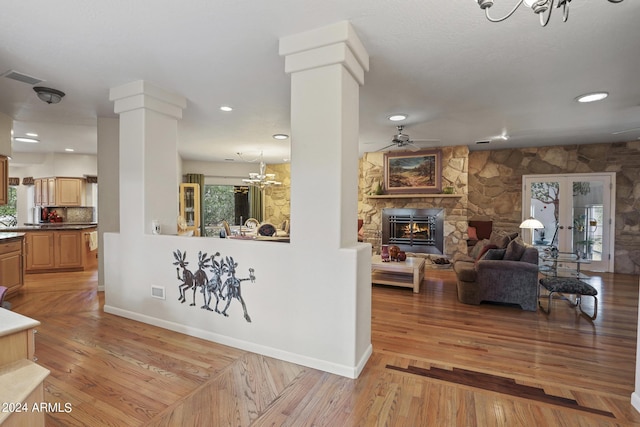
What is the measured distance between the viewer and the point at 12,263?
4.18 metres

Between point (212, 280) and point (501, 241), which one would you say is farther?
point (501, 241)

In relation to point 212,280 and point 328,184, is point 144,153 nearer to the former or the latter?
point 212,280

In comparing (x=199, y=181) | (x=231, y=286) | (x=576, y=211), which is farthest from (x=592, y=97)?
(x=199, y=181)

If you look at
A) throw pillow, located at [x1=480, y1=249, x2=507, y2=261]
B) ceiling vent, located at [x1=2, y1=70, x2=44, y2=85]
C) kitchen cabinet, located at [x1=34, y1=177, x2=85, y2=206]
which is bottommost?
throw pillow, located at [x1=480, y1=249, x2=507, y2=261]

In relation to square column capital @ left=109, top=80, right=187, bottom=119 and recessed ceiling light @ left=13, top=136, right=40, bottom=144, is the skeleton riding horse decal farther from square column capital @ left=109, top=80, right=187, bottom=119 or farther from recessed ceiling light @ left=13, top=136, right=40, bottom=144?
recessed ceiling light @ left=13, top=136, right=40, bottom=144

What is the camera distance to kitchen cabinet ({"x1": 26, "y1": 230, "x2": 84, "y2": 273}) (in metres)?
5.63

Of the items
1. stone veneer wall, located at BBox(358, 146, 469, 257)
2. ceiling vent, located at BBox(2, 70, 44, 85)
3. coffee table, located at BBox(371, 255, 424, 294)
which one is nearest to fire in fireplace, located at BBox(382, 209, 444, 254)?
stone veneer wall, located at BBox(358, 146, 469, 257)

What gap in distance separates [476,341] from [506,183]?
16.4 ft

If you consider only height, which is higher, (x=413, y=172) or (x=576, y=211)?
(x=413, y=172)

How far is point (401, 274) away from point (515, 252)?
176cm

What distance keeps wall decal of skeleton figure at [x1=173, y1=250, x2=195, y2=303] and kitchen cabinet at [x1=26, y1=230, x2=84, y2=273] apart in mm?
4438

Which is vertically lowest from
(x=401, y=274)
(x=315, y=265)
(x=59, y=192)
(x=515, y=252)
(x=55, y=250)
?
(x=401, y=274)

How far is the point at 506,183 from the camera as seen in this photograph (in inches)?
261

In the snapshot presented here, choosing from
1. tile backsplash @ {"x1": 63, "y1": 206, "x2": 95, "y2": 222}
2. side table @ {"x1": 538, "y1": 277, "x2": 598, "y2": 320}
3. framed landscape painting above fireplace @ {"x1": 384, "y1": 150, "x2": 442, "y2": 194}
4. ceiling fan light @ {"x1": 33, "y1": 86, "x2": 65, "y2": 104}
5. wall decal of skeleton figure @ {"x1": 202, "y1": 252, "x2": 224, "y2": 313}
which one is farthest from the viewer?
tile backsplash @ {"x1": 63, "y1": 206, "x2": 95, "y2": 222}
